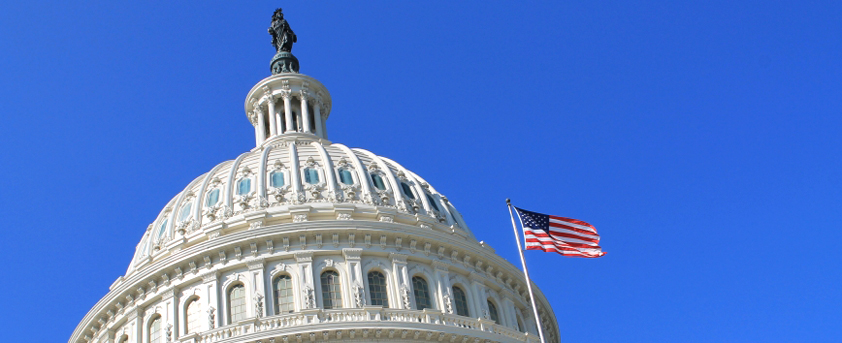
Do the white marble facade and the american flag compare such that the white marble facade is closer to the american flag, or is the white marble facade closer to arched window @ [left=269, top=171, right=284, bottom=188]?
arched window @ [left=269, top=171, right=284, bottom=188]

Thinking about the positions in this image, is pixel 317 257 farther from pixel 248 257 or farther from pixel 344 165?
pixel 344 165

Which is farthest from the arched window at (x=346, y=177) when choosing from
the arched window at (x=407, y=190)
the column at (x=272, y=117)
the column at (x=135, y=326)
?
the column at (x=135, y=326)

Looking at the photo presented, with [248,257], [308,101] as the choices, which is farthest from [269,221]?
[308,101]

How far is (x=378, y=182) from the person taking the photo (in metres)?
61.8

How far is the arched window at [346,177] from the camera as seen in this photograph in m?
60.5

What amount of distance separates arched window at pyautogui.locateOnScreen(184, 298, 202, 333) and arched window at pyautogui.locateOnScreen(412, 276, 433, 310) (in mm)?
10221

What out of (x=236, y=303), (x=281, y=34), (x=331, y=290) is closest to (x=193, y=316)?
(x=236, y=303)

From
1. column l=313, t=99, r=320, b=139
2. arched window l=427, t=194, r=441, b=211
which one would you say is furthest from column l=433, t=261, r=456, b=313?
column l=313, t=99, r=320, b=139

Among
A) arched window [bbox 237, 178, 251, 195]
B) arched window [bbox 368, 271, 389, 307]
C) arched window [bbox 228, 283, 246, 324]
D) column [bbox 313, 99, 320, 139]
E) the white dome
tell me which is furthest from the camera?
column [bbox 313, 99, 320, 139]

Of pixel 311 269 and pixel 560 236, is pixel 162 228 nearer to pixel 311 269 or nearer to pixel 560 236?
pixel 311 269

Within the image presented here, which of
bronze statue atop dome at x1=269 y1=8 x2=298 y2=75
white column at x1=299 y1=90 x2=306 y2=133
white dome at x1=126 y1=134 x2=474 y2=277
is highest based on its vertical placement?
bronze statue atop dome at x1=269 y1=8 x2=298 y2=75

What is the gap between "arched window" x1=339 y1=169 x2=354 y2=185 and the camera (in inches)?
2383

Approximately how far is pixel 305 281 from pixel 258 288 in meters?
2.22

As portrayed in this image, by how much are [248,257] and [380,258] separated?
643 centimetres
